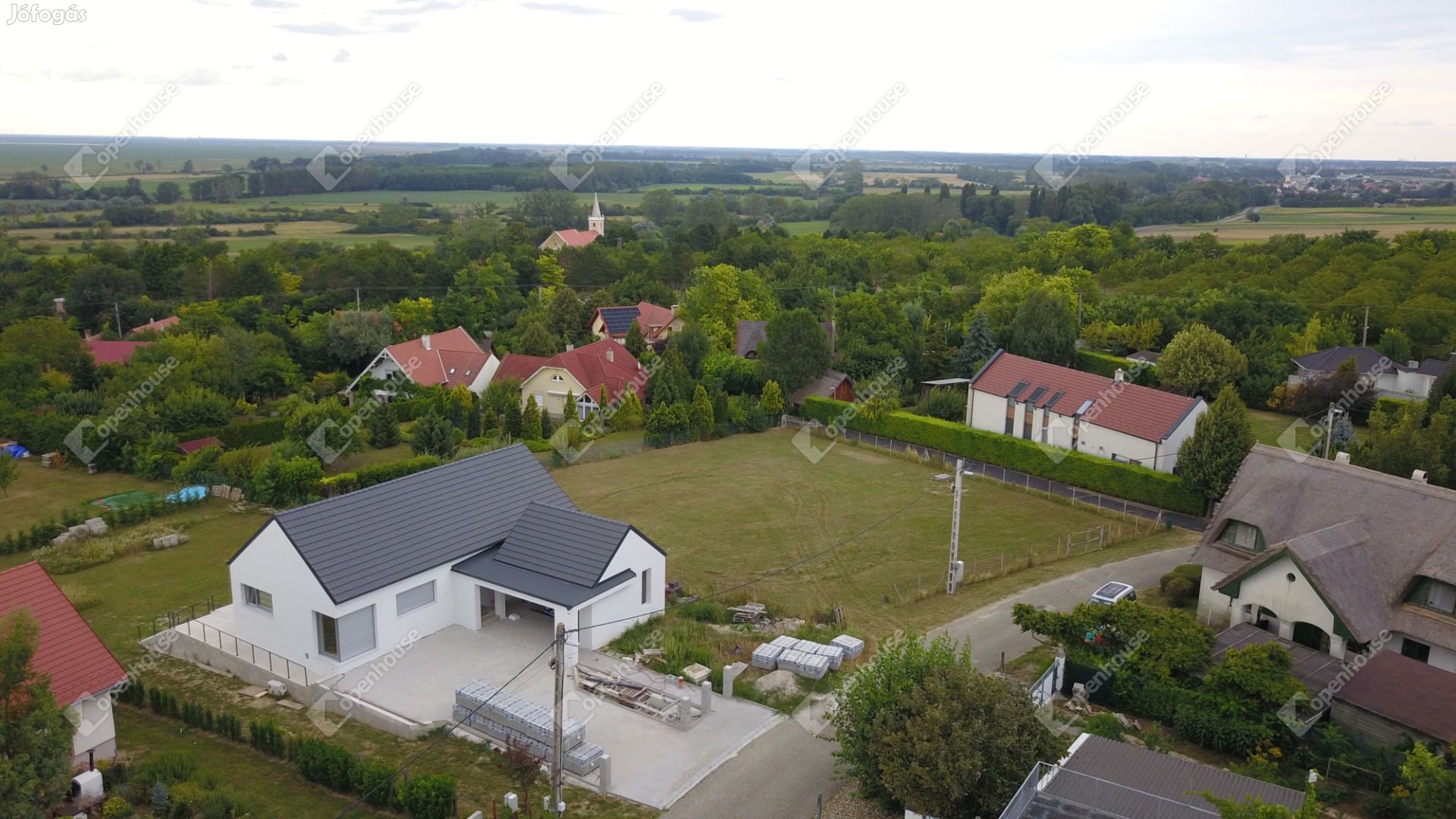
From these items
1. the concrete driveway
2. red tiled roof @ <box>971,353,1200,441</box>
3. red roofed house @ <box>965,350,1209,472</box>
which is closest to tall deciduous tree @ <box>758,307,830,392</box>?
red roofed house @ <box>965,350,1209,472</box>

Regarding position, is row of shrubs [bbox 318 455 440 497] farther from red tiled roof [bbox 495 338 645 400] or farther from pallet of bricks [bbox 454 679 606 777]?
pallet of bricks [bbox 454 679 606 777]

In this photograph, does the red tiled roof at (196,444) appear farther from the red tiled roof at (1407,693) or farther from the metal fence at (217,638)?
the red tiled roof at (1407,693)

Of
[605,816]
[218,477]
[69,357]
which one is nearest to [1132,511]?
[605,816]

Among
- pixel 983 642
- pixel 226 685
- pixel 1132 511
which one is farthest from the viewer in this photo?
pixel 1132 511

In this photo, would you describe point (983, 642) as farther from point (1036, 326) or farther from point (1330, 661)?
point (1036, 326)

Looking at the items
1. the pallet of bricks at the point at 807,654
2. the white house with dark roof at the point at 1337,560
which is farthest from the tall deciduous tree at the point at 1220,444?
the pallet of bricks at the point at 807,654
